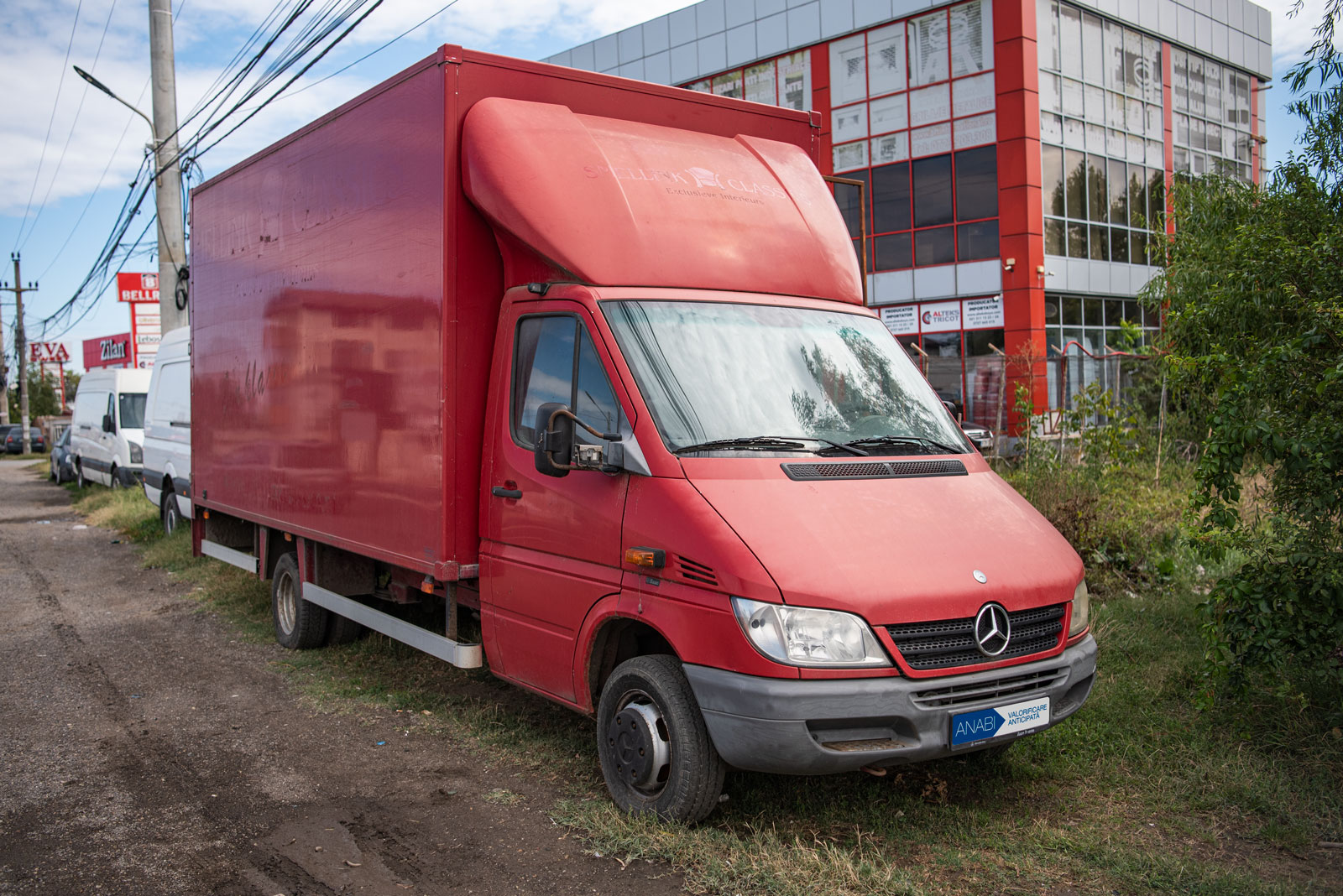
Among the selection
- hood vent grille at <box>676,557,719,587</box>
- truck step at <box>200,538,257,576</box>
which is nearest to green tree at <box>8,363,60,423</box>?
truck step at <box>200,538,257,576</box>

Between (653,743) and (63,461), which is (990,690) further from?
(63,461)

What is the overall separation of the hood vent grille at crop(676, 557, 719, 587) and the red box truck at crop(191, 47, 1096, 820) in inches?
0.4

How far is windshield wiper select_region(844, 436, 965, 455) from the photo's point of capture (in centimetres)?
483

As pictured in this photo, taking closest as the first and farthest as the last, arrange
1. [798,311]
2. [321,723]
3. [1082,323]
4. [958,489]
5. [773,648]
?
[773,648] → [958,489] → [798,311] → [321,723] → [1082,323]

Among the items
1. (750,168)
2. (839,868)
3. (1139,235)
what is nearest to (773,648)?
(839,868)

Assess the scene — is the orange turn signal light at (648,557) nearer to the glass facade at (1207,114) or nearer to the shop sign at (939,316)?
the shop sign at (939,316)

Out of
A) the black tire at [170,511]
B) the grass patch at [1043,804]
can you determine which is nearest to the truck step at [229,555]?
the grass patch at [1043,804]

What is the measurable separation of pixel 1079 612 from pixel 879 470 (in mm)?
1080

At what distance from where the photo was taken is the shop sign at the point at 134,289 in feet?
86.0

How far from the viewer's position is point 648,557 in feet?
14.3

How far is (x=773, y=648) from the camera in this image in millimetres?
3977

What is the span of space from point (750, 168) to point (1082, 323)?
23477 mm

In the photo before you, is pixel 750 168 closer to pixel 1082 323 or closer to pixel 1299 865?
pixel 1299 865

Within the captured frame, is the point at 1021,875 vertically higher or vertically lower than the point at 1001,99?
lower
